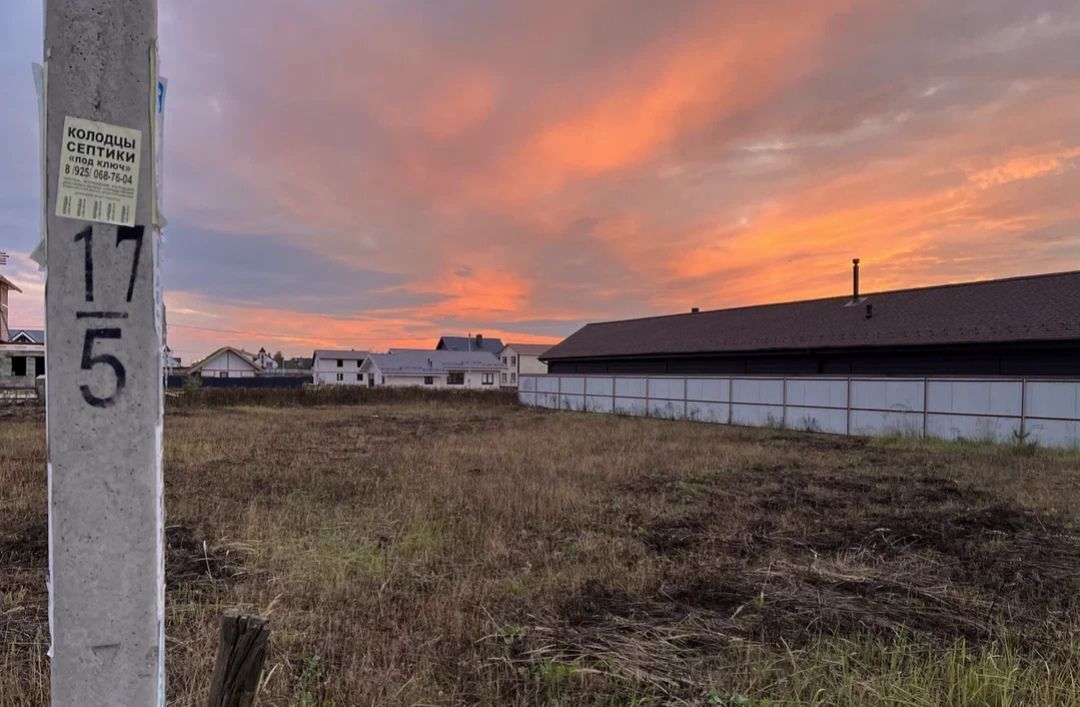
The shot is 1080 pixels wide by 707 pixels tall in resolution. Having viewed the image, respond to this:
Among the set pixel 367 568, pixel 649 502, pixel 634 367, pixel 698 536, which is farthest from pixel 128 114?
pixel 634 367

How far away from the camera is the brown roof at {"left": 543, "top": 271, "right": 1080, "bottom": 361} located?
17016 millimetres

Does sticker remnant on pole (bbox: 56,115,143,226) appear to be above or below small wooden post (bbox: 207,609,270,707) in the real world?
above

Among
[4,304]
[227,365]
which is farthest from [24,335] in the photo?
[227,365]

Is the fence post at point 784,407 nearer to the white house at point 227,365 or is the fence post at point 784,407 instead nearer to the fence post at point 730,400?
the fence post at point 730,400

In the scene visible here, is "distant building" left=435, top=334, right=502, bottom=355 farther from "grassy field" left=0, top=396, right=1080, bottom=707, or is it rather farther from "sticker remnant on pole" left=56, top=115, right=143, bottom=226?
"sticker remnant on pole" left=56, top=115, right=143, bottom=226

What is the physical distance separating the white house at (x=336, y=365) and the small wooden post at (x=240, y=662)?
71.7 meters

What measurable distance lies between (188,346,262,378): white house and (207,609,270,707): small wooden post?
65.6 meters

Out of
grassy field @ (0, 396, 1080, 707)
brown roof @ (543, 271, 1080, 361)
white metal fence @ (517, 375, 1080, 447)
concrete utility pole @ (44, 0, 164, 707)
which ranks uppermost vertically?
brown roof @ (543, 271, 1080, 361)

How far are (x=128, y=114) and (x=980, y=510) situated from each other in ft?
31.0

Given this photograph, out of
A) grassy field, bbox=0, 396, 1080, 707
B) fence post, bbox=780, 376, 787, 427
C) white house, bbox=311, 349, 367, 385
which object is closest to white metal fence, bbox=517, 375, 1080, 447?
fence post, bbox=780, 376, 787, 427

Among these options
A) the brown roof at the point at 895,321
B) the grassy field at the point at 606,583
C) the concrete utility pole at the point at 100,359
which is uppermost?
the brown roof at the point at 895,321

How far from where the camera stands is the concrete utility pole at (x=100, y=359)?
1.31 m

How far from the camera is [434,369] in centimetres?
6247

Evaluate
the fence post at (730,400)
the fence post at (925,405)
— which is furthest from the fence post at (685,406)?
the fence post at (925,405)
